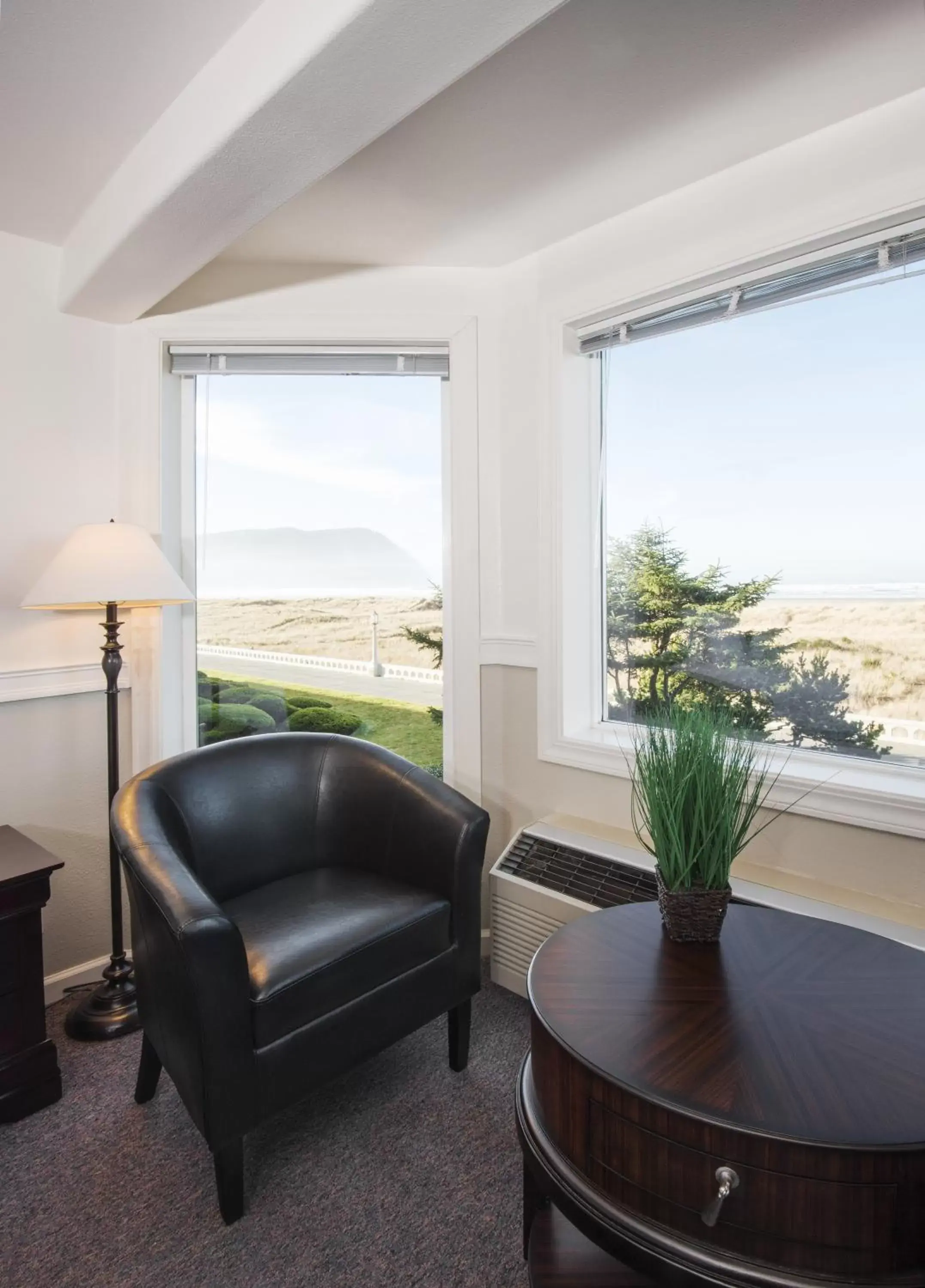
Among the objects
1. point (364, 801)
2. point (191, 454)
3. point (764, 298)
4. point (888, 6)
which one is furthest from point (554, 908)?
point (888, 6)

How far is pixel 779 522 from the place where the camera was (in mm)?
2023

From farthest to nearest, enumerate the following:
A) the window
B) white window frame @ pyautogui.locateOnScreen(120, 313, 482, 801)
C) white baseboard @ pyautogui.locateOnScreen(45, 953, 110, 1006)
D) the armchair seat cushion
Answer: the window → white window frame @ pyautogui.locateOnScreen(120, 313, 482, 801) → white baseboard @ pyautogui.locateOnScreen(45, 953, 110, 1006) → the armchair seat cushion

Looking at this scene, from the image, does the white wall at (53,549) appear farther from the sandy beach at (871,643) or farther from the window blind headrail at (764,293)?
the sandy beach at (871,643)

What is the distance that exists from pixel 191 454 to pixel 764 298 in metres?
1.93

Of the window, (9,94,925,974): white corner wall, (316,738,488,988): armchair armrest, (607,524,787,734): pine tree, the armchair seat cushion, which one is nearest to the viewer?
the armchair seat cushion

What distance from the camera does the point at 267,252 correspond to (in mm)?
2348

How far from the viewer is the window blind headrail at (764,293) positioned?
169cm

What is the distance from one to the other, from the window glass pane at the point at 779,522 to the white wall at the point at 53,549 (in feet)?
5.66

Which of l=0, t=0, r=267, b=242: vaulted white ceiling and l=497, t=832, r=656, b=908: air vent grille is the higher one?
l=0, t=0, r=267, b=242: vaulted white ceiling

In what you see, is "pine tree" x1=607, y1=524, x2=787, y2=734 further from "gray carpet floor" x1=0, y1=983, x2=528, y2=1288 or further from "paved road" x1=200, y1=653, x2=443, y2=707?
"gray carpet floor" x1=0, y1=983, x2=528, y2=1288

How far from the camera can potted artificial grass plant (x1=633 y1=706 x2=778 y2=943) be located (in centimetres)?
130

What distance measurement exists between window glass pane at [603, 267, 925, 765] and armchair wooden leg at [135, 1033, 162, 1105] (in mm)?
1637

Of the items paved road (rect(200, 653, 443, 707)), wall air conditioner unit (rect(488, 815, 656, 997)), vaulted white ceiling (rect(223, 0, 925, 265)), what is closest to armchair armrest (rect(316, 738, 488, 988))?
wall air conditioner unit (rect(488, 815, 656, 997))

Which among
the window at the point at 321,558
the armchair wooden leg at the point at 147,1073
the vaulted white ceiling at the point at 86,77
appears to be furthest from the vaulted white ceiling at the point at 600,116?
the armchair wooden leg at the point at 147,1073
